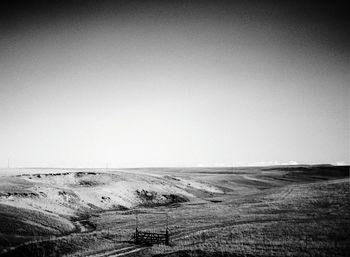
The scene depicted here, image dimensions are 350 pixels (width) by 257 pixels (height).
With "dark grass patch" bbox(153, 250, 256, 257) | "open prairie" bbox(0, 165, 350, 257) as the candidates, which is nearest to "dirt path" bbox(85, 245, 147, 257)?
"open prairie" bbox(0, 165, 350, 257)

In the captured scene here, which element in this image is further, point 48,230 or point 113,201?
point 113,201

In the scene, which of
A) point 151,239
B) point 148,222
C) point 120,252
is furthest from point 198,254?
point 148,222

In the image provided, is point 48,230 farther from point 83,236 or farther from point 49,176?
point 49,176

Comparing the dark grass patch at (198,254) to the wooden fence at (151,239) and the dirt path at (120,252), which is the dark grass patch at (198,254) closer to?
the dirt path at (120,252)

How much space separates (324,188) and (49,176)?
256 feet

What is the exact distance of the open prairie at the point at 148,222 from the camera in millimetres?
34906

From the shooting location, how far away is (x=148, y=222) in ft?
170

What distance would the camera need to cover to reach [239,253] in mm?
33031

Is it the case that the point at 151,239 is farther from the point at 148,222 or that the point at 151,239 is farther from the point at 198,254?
the point at 148,222

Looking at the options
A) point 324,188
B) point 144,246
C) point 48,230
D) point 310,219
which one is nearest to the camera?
point 144,246

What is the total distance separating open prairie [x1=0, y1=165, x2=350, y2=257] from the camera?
3491cm

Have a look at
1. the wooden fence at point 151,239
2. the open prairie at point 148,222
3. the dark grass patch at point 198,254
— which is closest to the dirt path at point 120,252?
the open prairie at point 148,222

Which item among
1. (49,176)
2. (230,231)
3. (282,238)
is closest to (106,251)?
(230,231)

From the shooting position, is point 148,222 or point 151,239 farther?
point 148,222
